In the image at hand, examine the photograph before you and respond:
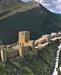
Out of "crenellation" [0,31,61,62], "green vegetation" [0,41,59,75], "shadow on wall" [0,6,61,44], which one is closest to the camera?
"green vegetation" [0,41,59,75]

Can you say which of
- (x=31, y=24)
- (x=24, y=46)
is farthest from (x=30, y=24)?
(x=24, y=46)

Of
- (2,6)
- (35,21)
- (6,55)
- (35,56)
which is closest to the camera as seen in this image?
(6,55)

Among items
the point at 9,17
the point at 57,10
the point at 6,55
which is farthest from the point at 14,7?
the point at 6,55

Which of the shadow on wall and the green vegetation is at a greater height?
the shadow on wall

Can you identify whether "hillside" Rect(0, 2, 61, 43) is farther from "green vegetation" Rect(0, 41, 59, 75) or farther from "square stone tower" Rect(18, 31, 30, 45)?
"green vegetation" Rect(0, 41, 59, 75)

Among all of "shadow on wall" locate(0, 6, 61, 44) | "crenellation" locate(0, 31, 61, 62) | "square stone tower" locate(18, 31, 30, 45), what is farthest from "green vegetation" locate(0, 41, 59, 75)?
"shadow on wall" locate(0, 6, 61, 44)

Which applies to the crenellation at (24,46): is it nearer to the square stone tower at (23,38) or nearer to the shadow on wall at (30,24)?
the square stone tower at (23,38)

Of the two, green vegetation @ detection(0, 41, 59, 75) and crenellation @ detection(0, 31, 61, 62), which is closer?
green vegetation @ detection(0, 41, 59, 75)

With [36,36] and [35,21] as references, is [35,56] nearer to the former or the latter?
[36,36]
